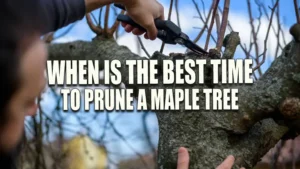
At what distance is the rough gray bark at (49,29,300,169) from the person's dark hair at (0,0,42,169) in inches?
31.6

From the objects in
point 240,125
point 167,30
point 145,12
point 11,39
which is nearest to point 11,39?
point 11,39

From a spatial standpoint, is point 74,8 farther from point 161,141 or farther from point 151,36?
point 161,141

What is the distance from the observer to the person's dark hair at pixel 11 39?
33 cm

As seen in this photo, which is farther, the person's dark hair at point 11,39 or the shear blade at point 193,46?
the shear blade at point 193,46

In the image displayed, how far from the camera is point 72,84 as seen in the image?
217cm

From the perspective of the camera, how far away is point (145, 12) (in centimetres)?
96

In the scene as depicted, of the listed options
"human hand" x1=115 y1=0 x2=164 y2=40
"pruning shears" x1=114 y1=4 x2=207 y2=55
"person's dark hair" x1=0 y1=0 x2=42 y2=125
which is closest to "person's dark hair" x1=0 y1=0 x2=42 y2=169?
"person's dark hair" x1=0 y1=0 x2=42 y2=125

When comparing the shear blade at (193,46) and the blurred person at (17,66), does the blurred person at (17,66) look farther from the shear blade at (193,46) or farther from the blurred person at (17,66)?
the shear blade at (193,46)

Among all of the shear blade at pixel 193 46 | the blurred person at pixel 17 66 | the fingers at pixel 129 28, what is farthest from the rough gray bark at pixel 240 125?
the blurred person at pixel 17 66

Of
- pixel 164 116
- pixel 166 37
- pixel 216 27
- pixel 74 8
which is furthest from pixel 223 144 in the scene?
pixel 216 27

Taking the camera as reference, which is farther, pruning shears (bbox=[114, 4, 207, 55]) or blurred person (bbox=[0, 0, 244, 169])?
pruning shears (bbox=[114, 4, 207, 55])

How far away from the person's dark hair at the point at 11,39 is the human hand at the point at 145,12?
557 mm

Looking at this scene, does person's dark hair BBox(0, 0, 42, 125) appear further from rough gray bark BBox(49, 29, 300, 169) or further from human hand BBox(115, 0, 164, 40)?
rough gray bark BBox(49, 29, 300, 169)

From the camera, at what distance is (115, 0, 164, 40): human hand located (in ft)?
3.08
